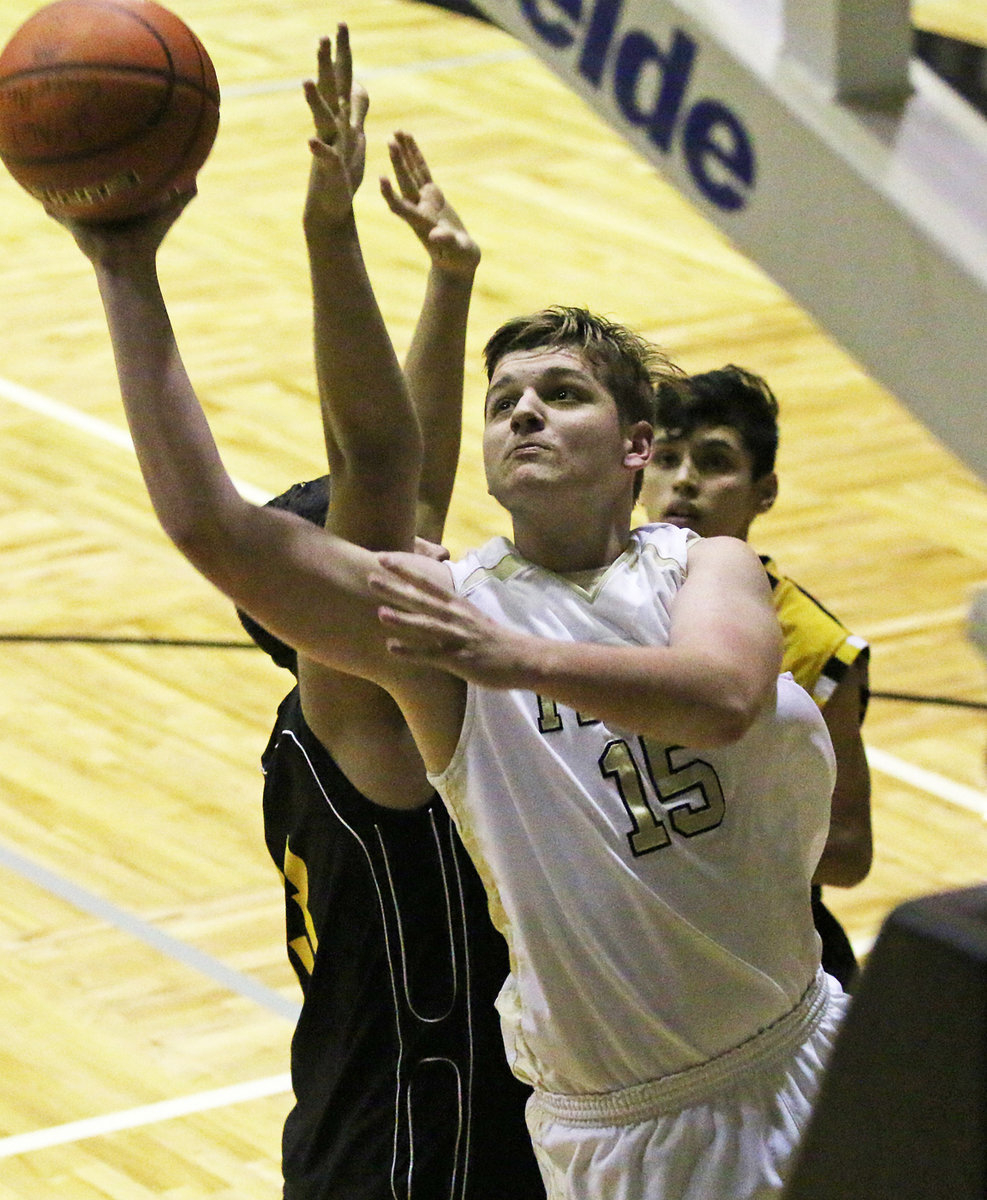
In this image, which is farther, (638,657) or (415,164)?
(415,164)

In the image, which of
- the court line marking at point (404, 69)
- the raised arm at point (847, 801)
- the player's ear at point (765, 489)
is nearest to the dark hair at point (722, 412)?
the player's ear at point (765, 489)

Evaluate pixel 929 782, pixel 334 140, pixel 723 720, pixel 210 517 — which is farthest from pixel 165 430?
pixel 929 782

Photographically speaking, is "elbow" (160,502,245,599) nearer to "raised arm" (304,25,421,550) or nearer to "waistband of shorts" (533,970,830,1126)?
"raised arm" (304,25,421,550)

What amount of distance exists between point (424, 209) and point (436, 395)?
32cm

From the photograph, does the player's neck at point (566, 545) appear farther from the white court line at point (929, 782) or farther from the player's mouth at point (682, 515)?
the white court line at point (929, 782)

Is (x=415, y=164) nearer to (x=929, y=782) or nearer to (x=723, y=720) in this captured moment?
(x=723, y=720)

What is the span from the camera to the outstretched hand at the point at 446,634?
82.0 inches

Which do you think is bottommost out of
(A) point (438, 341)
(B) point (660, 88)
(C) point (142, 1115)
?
(C) point (142, 1115)

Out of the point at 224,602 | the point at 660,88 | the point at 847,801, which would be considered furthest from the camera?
the point at 224,602

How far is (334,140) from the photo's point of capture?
236cm

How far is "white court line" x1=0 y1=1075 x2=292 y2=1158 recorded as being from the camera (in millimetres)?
4332

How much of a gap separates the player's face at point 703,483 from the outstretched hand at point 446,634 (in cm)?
150

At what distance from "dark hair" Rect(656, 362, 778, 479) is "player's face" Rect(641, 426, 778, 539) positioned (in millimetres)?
20

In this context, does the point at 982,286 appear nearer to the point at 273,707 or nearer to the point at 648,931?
the point at 648,931
